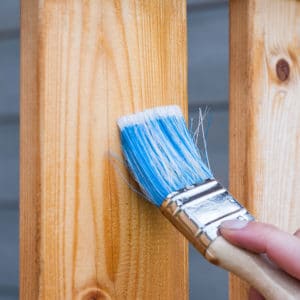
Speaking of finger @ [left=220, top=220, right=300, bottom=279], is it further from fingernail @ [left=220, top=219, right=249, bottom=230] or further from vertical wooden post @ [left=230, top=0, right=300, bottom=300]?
vertical wooden post @ [left=230, top=0, right=300, bottom=300]

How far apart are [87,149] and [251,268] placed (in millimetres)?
284

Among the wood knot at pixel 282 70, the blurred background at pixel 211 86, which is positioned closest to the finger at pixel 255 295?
the wood knot at pixel 282 70

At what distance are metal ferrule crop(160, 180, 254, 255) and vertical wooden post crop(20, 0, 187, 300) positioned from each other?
9cm

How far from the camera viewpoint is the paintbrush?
101cm

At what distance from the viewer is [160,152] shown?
1.11 m

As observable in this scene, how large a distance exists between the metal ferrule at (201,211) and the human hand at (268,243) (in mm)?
26

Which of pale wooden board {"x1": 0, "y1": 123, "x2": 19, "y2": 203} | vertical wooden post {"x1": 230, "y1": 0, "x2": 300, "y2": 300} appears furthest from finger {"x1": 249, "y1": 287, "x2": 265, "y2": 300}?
pale wooden board {"x1": 0, "y1": 123, "x2": 19, "y2": 203}

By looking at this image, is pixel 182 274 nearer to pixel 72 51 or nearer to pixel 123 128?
pixel 123 128

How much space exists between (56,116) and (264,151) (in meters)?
0.40

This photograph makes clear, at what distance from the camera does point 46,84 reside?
3.26 ft

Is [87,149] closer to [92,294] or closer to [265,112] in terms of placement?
[92,294]

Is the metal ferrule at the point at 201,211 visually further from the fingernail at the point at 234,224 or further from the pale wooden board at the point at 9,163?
the pale wooden board at the point at 9,163

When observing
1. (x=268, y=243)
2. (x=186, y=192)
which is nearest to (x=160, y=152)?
(x=186, y=192)

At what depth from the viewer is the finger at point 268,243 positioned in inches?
39.1
